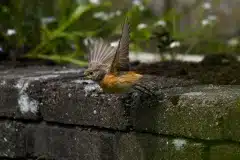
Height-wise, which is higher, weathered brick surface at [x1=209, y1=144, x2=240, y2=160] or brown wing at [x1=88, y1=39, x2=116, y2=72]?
brown wing at [x1=88, y1=39, x2=116, y2=72]

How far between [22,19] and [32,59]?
0.22 metres

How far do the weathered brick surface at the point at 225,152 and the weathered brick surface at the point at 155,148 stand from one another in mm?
39

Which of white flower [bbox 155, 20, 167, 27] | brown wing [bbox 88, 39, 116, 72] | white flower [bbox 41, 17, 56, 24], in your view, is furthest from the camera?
white flower [bbox 41, 17, 56, 24]

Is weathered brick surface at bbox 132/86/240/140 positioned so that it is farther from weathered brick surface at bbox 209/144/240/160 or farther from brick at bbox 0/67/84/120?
brick at bbox 0/67/84/120

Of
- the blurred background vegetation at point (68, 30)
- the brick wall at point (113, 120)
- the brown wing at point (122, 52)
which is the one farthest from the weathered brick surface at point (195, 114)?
the blurred background vegetation at point (68, 30)

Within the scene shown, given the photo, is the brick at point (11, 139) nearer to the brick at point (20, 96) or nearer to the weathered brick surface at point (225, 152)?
the brick at point (20, 96)

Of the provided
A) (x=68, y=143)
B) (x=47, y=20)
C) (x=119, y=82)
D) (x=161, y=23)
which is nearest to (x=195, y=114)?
(x=119, y=82)

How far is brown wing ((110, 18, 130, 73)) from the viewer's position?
2.06 metres

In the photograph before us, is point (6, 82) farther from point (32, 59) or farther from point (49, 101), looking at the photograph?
point (32, 59)

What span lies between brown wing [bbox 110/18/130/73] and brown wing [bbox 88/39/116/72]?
2.6 inches

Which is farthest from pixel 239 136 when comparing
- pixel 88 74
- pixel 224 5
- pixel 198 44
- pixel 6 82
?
pixel 224 5

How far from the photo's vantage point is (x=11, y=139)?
2.48m

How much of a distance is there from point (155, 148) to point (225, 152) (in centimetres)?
26

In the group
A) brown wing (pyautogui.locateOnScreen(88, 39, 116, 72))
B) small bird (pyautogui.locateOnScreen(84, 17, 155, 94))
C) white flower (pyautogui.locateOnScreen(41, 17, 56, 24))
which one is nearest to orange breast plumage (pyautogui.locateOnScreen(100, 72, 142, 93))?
small bird (pyautogui.locateOnScreen(84, 17, 155, 94))
